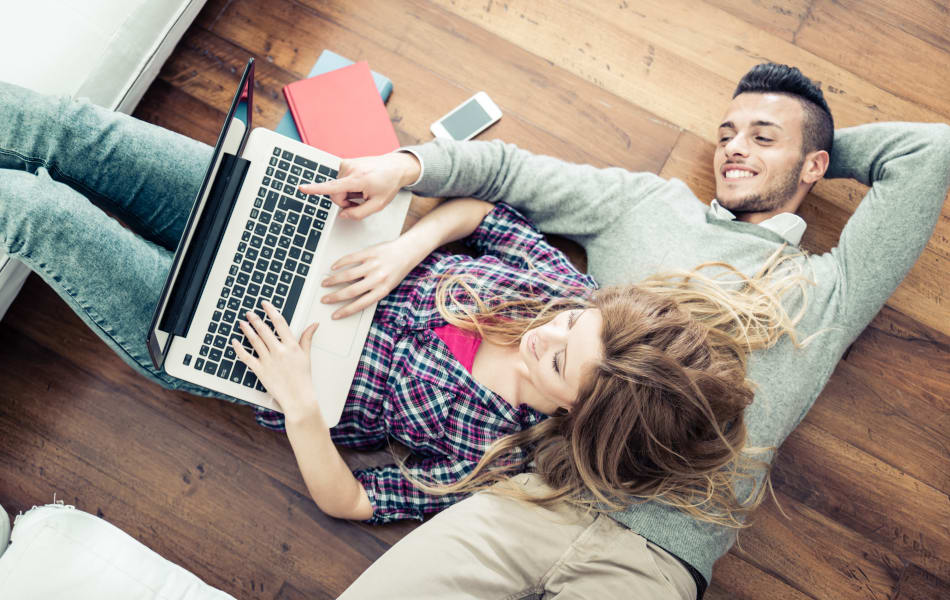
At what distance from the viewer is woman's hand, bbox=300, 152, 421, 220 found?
3.70 ft

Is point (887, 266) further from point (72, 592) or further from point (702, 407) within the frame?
point (72, 592)

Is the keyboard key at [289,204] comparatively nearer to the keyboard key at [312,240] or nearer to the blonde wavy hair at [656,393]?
the keyboard key at [312,240]

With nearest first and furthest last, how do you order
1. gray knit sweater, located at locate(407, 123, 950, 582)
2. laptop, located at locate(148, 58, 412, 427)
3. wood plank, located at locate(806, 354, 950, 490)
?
1. laptop, located at locate(148, 58, 412, 427)
2. gray knit sweater, located at locate(407, 123, 950, 582)
3. wood plank, located at locate(806, 354, 950, 490)

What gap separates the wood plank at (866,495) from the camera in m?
1.45

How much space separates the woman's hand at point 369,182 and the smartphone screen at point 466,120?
0.31 m

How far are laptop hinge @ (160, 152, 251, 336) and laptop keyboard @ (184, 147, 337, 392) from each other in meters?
0.04

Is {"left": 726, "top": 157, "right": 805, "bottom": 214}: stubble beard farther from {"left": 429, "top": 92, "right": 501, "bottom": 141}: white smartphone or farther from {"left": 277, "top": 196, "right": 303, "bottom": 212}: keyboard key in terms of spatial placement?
{"left": 277, "top": 196, "right": 303, "bottom": 212}: keyboard key

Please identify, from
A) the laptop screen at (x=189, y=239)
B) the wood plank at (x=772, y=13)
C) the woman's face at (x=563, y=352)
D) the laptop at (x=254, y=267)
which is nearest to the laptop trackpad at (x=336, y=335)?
the laptop at (x=254, y=267)

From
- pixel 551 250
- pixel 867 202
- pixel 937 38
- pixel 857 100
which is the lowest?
pixel 551 250

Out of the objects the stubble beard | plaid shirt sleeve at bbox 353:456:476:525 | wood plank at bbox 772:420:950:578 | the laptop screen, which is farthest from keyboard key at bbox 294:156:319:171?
wood plank at bbox 772:420:950:578

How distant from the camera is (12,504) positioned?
135 centimetres

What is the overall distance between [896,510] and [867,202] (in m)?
0.81

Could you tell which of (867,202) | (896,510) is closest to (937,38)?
(867,202)

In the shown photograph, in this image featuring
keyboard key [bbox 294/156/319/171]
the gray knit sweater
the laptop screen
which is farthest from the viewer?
the gray knit sweater
